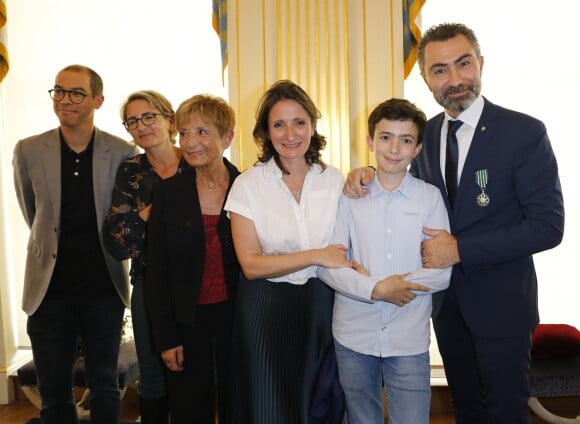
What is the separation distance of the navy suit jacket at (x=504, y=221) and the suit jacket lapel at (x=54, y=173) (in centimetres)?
152

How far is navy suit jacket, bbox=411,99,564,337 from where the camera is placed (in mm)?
1708

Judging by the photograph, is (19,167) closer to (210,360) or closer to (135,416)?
(210,360)

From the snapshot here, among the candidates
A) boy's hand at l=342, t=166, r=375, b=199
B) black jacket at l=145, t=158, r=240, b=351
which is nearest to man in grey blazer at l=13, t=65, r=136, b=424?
black jacket at l=145, t=158, r=240, b=351

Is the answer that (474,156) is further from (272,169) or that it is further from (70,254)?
(70,254)

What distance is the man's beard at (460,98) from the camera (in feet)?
6.06

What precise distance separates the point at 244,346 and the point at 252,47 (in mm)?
1983

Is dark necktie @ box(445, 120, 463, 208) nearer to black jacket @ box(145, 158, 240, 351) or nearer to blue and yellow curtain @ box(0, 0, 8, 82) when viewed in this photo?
black jacket @ box(145, 158, 240, 351)

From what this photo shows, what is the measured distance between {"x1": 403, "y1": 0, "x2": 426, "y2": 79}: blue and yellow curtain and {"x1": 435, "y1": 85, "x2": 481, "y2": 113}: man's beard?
136 centimetres

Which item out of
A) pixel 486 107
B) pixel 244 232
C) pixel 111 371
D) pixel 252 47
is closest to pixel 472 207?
pixel 486 107

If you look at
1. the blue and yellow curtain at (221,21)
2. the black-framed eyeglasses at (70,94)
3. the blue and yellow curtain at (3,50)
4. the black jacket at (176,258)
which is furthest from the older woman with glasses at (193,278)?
the blue and yellow curtain at (3,50)

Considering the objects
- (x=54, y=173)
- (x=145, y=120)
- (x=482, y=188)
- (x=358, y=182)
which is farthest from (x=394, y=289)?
(x=54, y=173)

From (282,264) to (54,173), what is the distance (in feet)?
3.83

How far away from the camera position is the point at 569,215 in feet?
11.2

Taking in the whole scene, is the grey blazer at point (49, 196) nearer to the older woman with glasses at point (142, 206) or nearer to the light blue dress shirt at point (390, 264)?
the older woman with glasses at point (142, 206)
